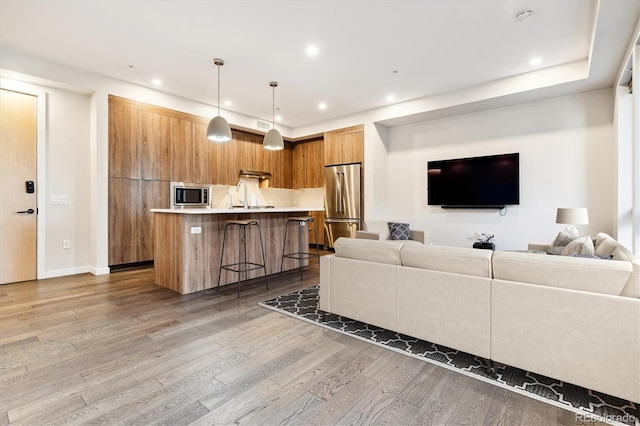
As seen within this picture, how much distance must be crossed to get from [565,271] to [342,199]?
5099mm

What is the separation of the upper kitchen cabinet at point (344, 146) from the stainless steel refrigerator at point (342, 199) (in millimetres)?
155

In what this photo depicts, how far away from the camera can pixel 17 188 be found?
422 centimetres

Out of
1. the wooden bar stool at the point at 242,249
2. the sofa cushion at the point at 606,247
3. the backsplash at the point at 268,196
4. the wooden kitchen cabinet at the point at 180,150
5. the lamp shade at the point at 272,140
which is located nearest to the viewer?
the sofa cushion at the point at 606,247

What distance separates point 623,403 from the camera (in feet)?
5.59

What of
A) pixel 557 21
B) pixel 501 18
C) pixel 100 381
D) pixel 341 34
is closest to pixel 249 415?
pixel 100 381

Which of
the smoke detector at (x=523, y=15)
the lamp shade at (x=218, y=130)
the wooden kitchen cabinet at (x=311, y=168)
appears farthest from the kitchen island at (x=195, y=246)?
the smoke detector at (x=523, y=15)

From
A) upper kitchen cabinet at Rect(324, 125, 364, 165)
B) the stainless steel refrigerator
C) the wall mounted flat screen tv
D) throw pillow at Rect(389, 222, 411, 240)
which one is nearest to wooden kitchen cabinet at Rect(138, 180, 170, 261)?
the stainless steel refrigerator

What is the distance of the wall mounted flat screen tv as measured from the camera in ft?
16.8

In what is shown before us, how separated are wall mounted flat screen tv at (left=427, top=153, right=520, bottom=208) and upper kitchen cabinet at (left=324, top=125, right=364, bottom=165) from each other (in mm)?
1479

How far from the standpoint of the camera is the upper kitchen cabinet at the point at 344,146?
650 centimetres

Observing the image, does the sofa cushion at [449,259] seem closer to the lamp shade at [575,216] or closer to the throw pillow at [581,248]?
the throw pillow at [581,248]

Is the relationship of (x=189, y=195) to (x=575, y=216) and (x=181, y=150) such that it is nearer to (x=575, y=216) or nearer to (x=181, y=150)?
(x=181, y=150)

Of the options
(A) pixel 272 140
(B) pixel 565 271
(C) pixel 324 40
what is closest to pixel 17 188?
(A) pixel 272 140

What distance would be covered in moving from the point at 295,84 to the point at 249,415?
4.60 meters
